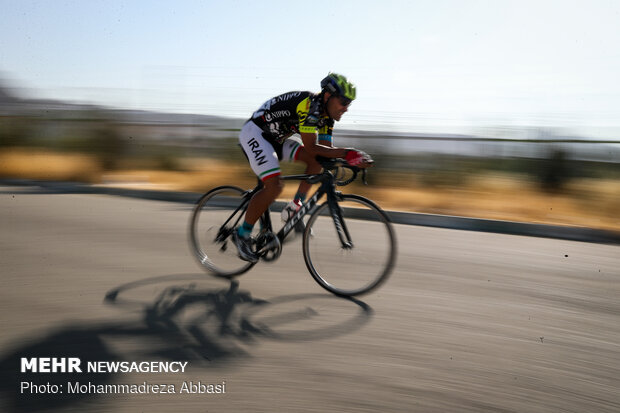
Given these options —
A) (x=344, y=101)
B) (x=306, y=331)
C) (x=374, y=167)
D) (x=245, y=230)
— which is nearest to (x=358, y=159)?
(x=344, y=101)

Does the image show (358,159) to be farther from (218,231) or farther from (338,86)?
(218,231)

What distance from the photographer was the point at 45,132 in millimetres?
15812

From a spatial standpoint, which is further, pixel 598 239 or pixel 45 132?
pixel 45 132

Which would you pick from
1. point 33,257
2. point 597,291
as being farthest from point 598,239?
point 33,257

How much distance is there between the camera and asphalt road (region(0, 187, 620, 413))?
2.85m

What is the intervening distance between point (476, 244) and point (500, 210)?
4177mm

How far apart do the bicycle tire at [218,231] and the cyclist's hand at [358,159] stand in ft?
3.84

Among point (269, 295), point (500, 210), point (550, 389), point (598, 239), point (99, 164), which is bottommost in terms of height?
point (99, 164)

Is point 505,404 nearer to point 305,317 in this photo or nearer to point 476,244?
point 305,317

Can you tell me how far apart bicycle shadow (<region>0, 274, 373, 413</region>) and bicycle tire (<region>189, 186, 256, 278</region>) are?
314 mm

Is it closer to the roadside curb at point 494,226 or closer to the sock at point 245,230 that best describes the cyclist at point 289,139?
the sock at point 245,230
